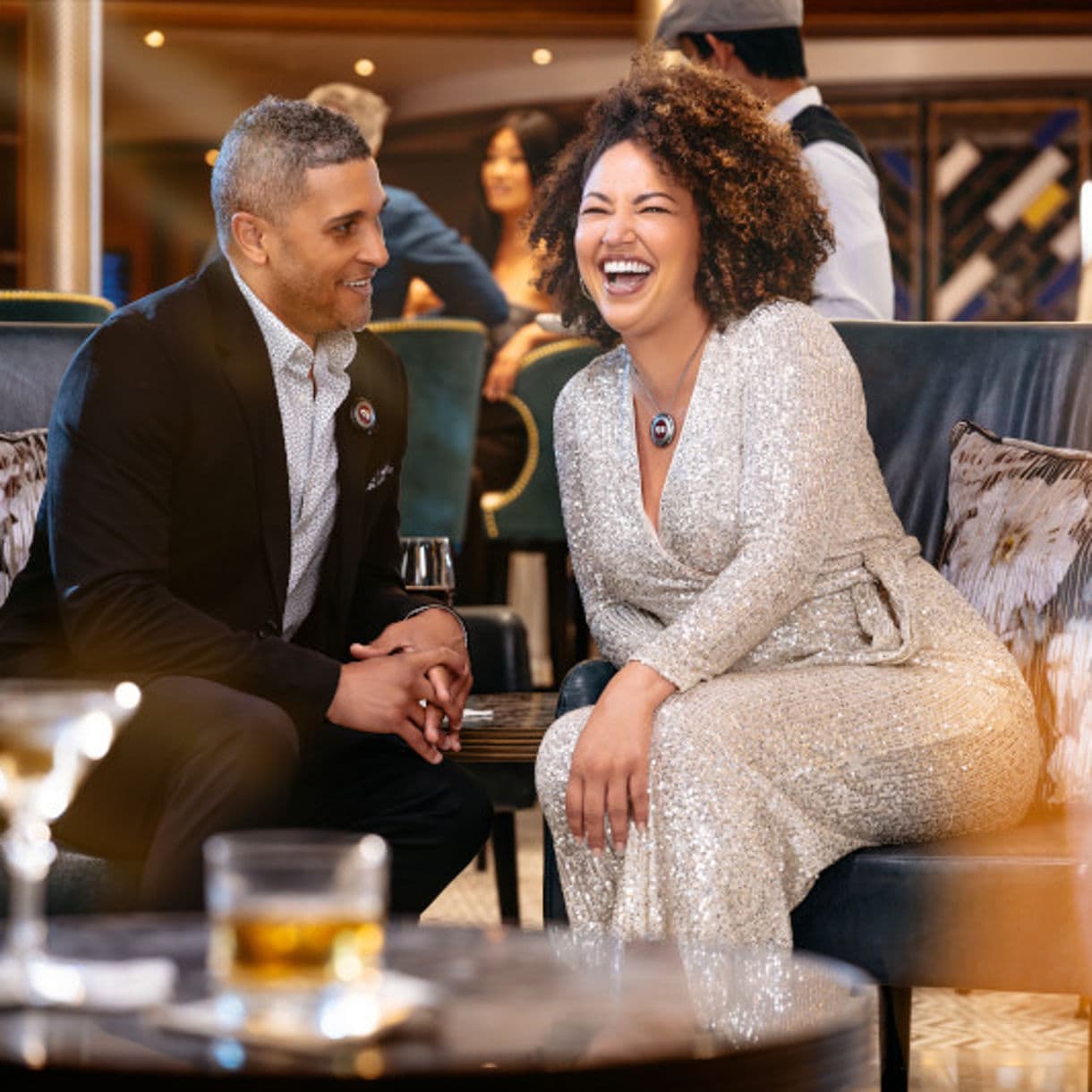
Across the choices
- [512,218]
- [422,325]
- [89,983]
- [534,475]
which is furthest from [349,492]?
[512,218]

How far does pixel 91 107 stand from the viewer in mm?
6594

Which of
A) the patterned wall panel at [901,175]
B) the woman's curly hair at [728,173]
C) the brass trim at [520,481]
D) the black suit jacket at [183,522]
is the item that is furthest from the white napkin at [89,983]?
the patterned wall panel at [901,175]

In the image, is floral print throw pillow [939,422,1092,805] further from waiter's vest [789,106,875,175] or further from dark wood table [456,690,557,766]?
waiter's vest [789,106,875,175]

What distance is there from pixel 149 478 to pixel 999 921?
104 cm

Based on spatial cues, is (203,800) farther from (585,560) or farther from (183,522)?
(585,560)

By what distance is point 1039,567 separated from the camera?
2.31 m

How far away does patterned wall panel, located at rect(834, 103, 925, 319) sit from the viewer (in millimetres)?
7836

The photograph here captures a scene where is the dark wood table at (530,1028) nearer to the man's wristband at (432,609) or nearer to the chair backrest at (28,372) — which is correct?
the man's wristband at (432,609)

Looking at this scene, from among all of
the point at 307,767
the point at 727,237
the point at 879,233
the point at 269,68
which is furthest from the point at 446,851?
the point at 269,68

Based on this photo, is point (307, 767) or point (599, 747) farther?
point (307, 767)

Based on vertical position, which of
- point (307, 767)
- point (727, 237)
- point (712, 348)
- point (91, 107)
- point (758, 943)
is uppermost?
point (91, 107)

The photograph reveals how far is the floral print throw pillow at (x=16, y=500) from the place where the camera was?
2.44 m

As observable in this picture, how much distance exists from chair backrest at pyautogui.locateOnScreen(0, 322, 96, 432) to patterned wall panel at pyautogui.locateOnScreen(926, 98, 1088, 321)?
18.7 ft

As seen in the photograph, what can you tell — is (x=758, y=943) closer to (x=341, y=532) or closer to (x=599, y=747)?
(x=599, y=747)
